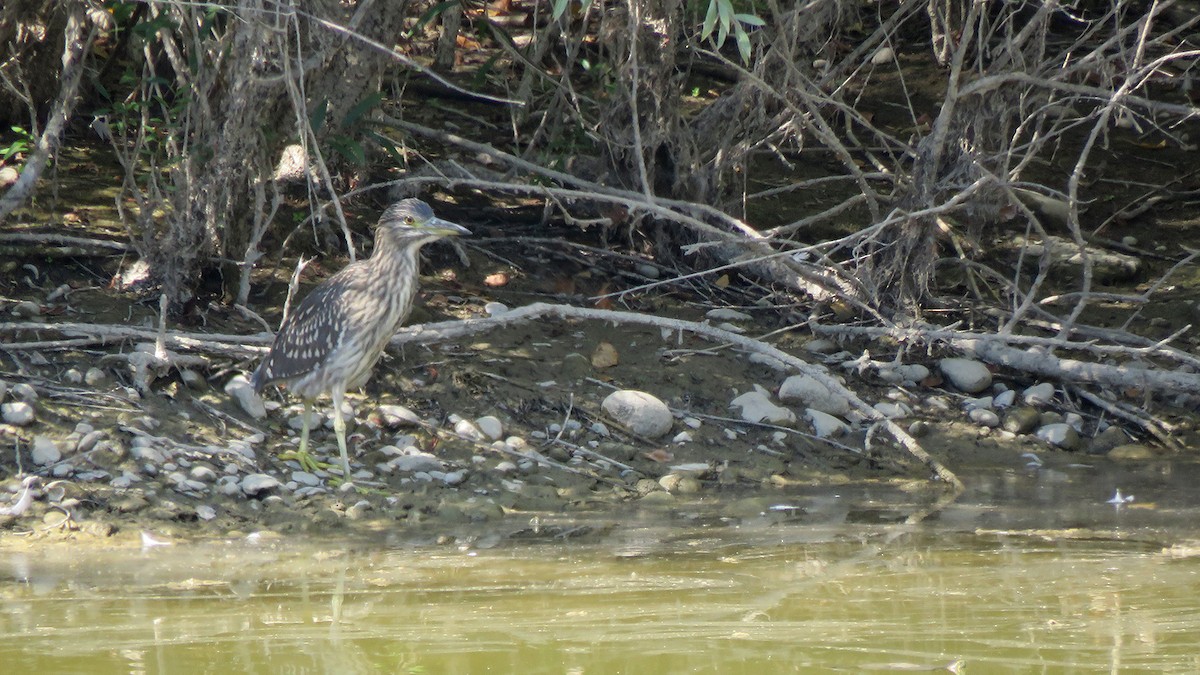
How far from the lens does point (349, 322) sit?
20.3ft

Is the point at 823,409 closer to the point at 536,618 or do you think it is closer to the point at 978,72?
the point at 978,72

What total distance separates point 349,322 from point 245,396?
25.8 inches

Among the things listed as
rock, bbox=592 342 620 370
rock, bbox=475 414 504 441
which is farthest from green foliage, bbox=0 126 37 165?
rock, bbox=592 342 620 370

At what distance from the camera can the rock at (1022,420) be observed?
6969 mm

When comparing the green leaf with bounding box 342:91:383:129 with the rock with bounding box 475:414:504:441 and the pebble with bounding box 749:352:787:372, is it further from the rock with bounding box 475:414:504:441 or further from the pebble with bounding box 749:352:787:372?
the pebble with bounding box 749:352:787:372

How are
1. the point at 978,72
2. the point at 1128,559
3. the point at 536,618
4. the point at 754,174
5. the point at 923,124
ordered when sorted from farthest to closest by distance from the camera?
the point at 923,124, the point at 754,174, the point at 978,72, the point at 1128,559, the point at 536,618

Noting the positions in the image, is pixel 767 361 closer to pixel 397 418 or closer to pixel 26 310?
pixel 397 418

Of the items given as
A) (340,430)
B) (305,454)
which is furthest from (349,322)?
(305,454)

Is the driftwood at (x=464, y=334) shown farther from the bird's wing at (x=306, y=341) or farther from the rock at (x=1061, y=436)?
the rock at (x=1061, y=436)

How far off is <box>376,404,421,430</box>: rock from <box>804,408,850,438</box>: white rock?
1.96m

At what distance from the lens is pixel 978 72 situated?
7.12m

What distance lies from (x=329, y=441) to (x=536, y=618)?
102 inches

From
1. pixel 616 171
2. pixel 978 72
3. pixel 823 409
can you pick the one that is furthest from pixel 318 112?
pixel 978 72

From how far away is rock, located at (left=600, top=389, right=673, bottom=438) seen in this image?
662cm
